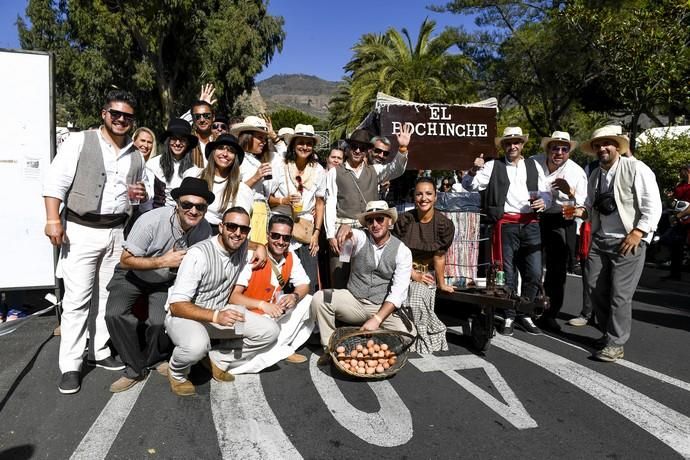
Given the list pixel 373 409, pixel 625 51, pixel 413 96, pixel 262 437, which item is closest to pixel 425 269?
pixel 373 409

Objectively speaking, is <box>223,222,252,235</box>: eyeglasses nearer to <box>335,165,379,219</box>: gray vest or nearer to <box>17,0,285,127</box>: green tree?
<box>335,165,379,219</box>: gray vest

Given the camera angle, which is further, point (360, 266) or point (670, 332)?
point (670, 332)

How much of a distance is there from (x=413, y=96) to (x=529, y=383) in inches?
763

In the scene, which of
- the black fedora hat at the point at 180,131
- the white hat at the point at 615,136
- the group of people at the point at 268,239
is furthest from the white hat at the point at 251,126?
the white hat at the point at 615,136

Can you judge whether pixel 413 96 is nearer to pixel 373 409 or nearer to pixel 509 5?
pixel 509 5

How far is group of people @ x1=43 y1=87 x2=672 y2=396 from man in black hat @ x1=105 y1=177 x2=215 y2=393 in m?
0.01

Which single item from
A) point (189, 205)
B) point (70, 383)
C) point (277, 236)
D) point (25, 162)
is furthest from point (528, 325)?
point (25, 162)

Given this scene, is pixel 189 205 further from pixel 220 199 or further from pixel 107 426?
pixel 107 426

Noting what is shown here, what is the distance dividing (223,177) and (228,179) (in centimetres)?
6

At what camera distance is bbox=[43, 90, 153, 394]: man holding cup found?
147 inches

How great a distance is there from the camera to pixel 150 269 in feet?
12.8

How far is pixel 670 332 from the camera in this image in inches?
221

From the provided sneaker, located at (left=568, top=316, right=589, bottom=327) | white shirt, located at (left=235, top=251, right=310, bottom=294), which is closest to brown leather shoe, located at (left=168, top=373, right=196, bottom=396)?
white shirt, located at (left=235, top=251, right=310, bottom=294)

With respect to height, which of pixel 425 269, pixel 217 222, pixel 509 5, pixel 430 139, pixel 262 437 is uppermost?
pixel 509 5
